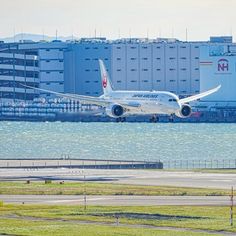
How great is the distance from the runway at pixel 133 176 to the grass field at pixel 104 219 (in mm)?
20649

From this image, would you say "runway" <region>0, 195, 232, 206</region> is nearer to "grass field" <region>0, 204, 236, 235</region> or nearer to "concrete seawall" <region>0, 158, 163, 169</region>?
"grass field" <region>0, 204, 236, 235</region>

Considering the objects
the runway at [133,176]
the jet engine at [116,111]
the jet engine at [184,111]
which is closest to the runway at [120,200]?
the runway at [133,176]

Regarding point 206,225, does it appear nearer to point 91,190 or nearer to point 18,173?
point 91,190

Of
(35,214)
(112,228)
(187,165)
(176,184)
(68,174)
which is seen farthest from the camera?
(187,165)

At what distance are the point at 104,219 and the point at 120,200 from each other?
44.6ft

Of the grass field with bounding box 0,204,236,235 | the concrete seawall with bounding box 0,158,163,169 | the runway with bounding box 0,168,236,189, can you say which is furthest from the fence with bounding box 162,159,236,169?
the grass field with bounding box 0,204,236,235

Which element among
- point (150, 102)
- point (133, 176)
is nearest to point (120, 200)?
point (133, 176)

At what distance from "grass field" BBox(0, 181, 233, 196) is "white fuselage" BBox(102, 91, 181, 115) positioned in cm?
4952

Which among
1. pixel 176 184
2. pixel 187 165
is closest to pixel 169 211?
pixel 176 184

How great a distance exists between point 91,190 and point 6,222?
23.8 metres

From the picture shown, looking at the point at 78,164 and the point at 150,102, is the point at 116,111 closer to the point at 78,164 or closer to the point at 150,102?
the point at 150,102

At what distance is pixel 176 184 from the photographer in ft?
330

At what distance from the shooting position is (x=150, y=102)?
15512 cm

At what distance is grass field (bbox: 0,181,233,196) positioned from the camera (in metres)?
89.9
